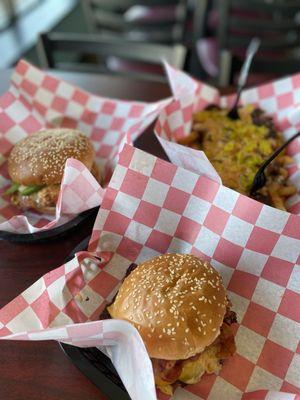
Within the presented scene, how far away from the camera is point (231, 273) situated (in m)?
1.17

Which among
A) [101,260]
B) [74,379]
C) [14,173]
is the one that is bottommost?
[74,379]

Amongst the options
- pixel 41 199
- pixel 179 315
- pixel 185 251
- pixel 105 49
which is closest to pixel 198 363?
pixel 179 315

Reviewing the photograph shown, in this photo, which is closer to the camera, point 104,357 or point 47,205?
point 104,357

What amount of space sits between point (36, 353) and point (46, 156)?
2.20 ft

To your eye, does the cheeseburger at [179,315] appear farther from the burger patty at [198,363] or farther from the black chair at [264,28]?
the black chair at [264,28]

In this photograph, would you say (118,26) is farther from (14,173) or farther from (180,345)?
(180,345)

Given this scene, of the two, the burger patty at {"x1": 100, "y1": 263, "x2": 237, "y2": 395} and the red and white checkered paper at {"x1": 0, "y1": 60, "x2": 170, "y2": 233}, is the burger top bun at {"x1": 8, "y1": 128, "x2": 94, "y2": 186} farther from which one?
the burger patty at {"x1": 100, "y1": 263, "x2": 237, "y2": 395}

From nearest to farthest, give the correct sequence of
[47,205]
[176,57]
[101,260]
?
[101,260] < [47,205] < [176,57]

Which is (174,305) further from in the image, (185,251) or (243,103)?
(243,103)

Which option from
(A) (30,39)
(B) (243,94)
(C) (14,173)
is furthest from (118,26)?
(C) (14,173)

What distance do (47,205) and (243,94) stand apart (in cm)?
105

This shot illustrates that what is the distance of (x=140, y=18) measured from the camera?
3.32 metres

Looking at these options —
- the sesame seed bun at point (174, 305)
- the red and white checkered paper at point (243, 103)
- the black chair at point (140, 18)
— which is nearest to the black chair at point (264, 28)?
the black chair at point (140, 18)

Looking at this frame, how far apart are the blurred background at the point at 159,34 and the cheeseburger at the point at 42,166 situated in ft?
2.94
